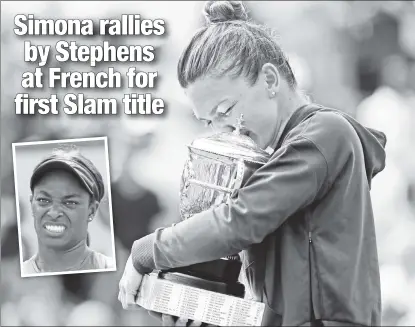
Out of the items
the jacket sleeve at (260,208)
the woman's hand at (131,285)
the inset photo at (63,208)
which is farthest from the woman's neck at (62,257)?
the jacket sleeve at (260,208)

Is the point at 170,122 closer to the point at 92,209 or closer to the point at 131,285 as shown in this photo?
the point at 92,209

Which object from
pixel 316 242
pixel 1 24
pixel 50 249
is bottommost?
pixel 50 249

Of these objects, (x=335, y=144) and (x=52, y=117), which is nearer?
(x=335, y=144)

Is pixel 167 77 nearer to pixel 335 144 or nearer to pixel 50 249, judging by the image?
pixel 50 249

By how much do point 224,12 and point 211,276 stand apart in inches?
17.6

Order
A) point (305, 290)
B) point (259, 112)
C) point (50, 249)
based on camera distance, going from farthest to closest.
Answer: point (50, 249) < point (259, 112) < point (305, 290)

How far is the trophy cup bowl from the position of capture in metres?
1.00

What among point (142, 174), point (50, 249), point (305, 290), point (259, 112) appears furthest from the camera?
point (142, 174)

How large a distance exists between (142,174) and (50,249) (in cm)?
39

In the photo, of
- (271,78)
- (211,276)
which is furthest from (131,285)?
(271,78)

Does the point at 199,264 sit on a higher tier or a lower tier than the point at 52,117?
lower

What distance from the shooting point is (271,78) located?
107 cm

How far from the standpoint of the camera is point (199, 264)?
100 cm

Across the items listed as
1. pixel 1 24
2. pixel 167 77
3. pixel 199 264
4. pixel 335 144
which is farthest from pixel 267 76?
pixel 1 24
